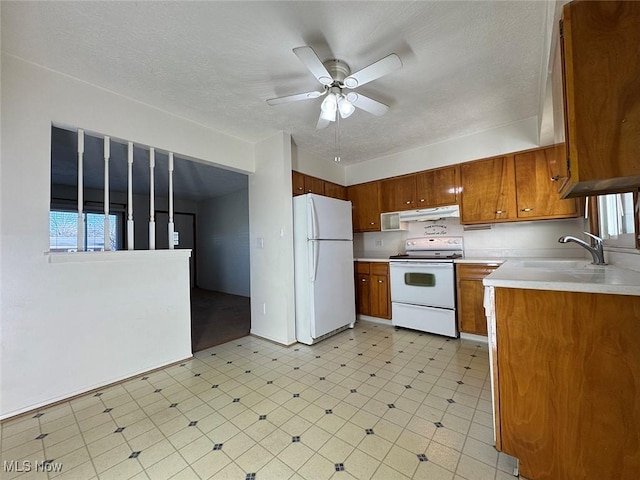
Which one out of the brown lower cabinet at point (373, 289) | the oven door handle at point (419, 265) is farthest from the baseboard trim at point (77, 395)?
the oven door handle at point (419, 265)

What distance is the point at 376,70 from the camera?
172 cm

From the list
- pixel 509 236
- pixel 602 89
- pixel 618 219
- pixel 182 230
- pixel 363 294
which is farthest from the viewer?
pixel 182 230

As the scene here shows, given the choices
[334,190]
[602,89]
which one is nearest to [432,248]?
[334,190]

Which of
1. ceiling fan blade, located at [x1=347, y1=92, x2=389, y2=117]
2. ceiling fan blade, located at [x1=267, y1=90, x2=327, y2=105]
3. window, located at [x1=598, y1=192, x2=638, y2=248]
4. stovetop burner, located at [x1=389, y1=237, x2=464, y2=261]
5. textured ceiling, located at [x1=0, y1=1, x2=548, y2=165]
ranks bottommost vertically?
stovetop burner, located at [x1=389, y1=237, x2=464, y2=261]

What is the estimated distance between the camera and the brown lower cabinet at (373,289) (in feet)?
12.5

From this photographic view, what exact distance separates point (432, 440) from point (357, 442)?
1.48 feet

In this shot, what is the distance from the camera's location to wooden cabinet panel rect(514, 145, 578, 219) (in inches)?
111

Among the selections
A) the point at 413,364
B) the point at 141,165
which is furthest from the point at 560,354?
the point at 141,165

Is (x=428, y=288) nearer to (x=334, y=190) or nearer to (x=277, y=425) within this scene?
(x=334, y=190)

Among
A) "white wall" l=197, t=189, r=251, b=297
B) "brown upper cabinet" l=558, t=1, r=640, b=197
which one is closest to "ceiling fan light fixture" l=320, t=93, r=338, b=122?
"brown upper cabinet" l=558, t=1, r=640, b=197

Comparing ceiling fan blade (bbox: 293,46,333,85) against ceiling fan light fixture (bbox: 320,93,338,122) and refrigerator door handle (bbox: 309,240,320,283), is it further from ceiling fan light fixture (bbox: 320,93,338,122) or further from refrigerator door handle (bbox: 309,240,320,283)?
refrigerator door handle (bbox: 309,240,320,283)

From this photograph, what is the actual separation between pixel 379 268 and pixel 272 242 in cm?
165

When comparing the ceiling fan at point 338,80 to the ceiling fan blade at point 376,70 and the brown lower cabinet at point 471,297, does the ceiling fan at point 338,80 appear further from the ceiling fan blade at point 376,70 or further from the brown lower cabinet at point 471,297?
the brown lower cabinet at point 471,297

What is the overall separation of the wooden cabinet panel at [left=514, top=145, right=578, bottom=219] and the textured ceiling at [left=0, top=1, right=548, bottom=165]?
0.51m
